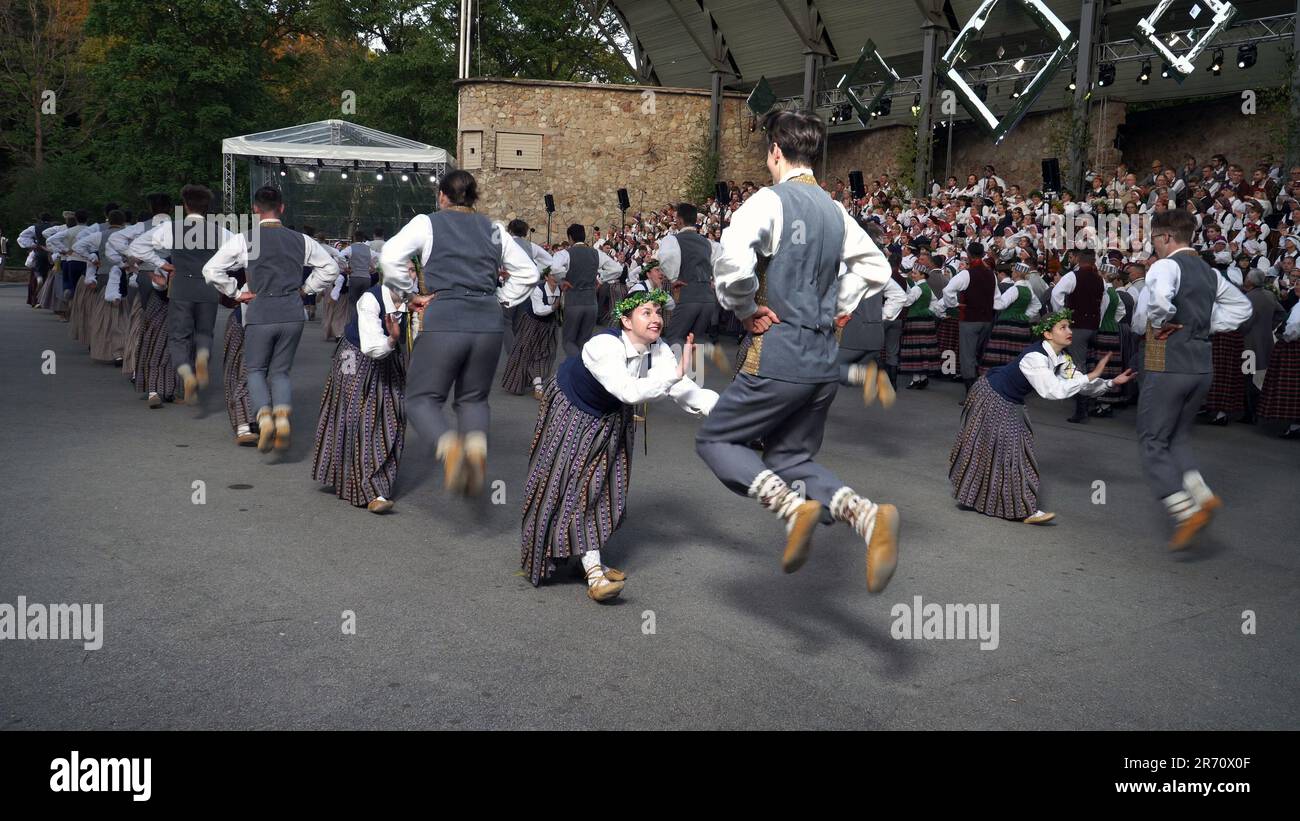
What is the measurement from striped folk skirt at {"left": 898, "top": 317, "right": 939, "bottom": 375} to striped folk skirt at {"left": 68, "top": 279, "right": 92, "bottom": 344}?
9784 mm

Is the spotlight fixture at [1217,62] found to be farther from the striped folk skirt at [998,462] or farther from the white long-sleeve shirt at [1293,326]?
the striped folk skirt at [998,462]

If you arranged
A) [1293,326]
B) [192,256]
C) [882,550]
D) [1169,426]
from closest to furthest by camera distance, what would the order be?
1. [882,550]
2. [1169,426]
3. [192,256]
4. [1293,326]

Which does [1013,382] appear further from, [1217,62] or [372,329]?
[1217,62]

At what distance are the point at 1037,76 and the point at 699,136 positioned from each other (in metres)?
11.0

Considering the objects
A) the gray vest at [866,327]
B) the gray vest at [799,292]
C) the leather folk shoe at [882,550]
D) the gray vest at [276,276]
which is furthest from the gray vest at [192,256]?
the leather folk shoe at [882,550]

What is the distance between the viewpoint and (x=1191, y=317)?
19.6 feet

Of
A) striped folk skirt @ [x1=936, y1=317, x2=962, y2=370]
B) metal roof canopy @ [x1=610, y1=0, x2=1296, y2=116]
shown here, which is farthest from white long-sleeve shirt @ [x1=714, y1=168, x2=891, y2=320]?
metal roof canopy @ [x1=610, y1=0, x2=1296, y2=116]

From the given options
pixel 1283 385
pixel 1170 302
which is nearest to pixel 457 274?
pixel 1170 302

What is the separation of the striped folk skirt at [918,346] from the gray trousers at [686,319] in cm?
309

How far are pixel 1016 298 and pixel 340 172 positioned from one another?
64.7ft

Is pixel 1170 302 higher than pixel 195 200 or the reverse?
the reverse

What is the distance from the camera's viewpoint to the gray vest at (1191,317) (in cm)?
595

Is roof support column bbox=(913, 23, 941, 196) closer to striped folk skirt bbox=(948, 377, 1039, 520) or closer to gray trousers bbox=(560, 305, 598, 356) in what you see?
gray trousers bbox=(560, 305, 598, 356)

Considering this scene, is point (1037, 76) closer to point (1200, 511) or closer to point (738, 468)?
point (1200, 511)
